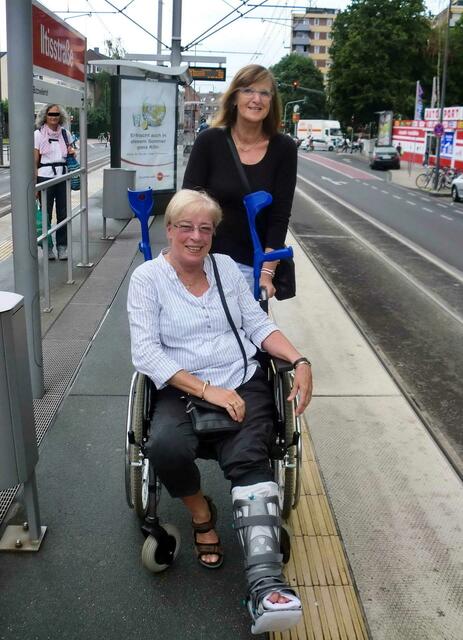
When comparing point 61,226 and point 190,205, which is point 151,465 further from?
point 61,226

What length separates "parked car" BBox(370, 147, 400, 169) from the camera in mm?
39719

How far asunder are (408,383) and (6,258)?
17.8ft

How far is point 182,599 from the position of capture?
2496 millimetres

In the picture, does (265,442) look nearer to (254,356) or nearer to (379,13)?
(254,356)

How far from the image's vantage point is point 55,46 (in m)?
4.98

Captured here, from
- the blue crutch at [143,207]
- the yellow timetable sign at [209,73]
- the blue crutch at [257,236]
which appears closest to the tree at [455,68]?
the yellow timetable sign at [209,73]

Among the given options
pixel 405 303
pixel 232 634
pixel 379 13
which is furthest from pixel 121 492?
pixel 379 13

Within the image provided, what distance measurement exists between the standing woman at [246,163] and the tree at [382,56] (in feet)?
189

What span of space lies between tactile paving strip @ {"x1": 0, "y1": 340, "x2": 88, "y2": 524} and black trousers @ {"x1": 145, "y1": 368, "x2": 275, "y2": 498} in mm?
929

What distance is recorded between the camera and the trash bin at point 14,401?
2426mm

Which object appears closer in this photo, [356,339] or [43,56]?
[43,56]

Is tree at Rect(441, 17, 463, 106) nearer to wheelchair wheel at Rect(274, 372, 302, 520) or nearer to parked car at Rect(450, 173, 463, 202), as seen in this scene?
parked car at Rect(450, 173, 463, 202)

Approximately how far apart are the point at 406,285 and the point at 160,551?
20.7 ft

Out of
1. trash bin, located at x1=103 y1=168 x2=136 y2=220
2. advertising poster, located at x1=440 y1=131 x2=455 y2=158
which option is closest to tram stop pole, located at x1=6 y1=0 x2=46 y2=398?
trash bin, located at x1=103 y1=168 x2=136 y2=220
